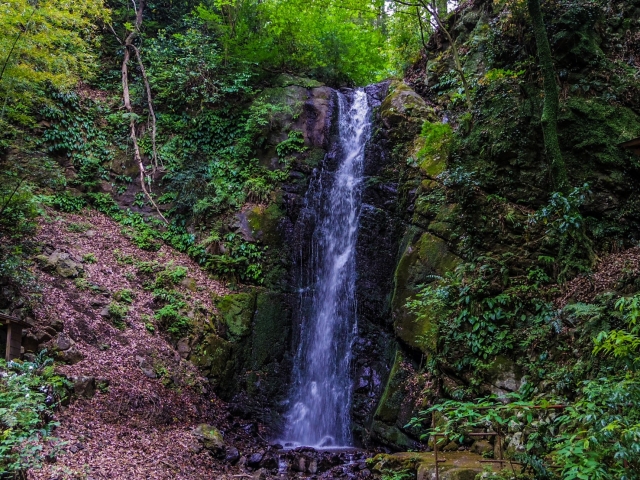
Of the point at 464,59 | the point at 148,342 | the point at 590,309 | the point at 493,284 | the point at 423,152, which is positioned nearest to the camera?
the point at 590,309

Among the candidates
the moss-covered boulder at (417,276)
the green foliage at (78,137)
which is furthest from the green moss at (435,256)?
the green foliage at (78,137)

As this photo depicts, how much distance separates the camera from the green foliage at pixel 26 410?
180 inches

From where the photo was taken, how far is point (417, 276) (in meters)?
8.89

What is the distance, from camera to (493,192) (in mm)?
8344

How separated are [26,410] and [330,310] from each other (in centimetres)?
681

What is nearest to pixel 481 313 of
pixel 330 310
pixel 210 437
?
pixel 330 310

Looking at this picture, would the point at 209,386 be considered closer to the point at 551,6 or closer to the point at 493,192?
the point at 493,192

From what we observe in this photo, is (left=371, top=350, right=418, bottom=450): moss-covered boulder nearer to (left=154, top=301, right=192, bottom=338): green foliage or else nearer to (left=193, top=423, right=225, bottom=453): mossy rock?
(left=193, top=423, right=225, bottom=453): mossy rock

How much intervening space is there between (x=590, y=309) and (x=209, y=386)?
7.48 metres

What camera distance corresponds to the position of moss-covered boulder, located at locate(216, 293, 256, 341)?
10305 millimetres

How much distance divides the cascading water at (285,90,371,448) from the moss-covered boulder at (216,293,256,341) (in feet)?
4.63

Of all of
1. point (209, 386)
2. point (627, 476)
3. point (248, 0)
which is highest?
point (248, 0)

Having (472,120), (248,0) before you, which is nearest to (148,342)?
(472,120)

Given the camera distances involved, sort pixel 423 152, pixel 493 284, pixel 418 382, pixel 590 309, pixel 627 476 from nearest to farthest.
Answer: pixel 627 476 → pixel 590 309 → pixel 493 284 → pixel 418 382 → pixel 423 152
